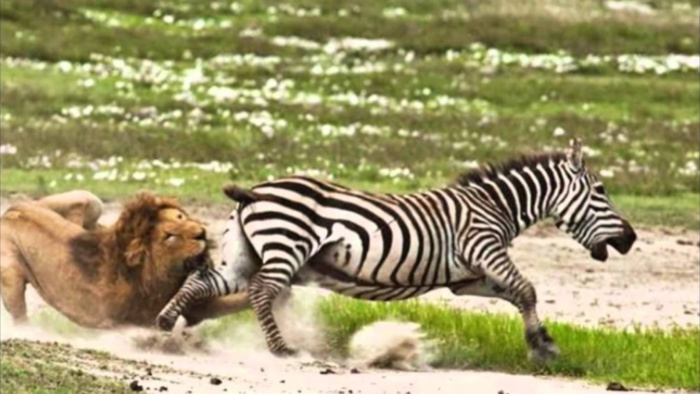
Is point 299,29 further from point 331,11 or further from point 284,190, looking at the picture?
point 284,190

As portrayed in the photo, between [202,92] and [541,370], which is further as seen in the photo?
[202,92]

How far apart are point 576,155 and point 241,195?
225 centimetres

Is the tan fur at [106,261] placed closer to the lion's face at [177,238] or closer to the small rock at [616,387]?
the lion's face at [177,238]

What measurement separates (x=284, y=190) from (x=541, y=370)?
1.90 meters

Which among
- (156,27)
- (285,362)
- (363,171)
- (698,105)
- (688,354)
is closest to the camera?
(285,362)

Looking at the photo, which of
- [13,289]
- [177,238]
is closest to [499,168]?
[177,238]

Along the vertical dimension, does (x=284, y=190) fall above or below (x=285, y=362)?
above

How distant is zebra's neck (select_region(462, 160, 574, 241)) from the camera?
14414 millimetres

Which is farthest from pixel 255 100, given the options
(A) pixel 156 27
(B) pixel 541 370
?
(B) pixel 541 370

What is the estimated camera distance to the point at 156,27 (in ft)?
158

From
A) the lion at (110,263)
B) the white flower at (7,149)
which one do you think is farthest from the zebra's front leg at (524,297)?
the white flower at (7,149)

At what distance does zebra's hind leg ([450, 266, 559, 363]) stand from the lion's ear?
2.04m

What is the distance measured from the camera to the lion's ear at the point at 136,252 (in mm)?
13570

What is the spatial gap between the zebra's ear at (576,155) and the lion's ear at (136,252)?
2.87 meters
